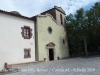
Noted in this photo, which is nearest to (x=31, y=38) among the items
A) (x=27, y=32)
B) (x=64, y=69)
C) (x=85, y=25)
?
(x=27, y=32)

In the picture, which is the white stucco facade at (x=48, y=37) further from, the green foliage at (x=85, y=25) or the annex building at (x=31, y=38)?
the green foliage at (x=85, y=25)

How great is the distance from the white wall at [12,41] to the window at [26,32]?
16.2 inches

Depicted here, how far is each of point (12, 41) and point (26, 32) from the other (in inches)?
109

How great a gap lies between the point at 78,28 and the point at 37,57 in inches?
504

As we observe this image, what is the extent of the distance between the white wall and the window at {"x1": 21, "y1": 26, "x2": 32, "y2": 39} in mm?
411

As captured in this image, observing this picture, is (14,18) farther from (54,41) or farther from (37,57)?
(54,41)

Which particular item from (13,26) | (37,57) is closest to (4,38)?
(13,26)

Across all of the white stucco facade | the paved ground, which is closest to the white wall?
the paved ground

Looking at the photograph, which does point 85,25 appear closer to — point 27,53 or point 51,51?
point 51,51

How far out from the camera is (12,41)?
14320 mm

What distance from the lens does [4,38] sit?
44.4 ft

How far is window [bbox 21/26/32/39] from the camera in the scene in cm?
1588

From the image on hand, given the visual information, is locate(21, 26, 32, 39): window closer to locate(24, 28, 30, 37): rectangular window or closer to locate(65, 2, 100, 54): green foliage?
locate(24, 28, 30, 37): rectangular window

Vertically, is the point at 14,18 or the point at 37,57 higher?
the point at 14,18
